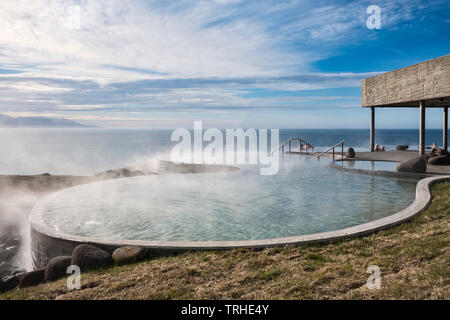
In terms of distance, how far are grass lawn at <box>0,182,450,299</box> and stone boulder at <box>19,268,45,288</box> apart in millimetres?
596

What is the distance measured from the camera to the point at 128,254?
571 centimetres

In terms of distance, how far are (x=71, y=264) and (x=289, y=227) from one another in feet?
14.8

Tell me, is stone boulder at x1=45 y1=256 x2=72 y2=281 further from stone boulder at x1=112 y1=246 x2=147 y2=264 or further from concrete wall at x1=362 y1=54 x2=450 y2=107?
concrete wall at x1=362 y1=54 x2=450 y2=107

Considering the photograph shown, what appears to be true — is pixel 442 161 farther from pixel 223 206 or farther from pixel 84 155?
pixel 84 155

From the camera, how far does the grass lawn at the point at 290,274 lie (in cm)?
409

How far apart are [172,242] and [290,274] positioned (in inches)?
91.3

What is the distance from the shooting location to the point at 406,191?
36.7 ft

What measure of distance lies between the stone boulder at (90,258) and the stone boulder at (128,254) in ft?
0.49

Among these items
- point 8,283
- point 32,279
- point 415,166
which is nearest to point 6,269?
point 8,283

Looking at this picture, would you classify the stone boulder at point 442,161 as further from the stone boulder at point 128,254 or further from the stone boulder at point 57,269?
the stone boulder at point 57,269
